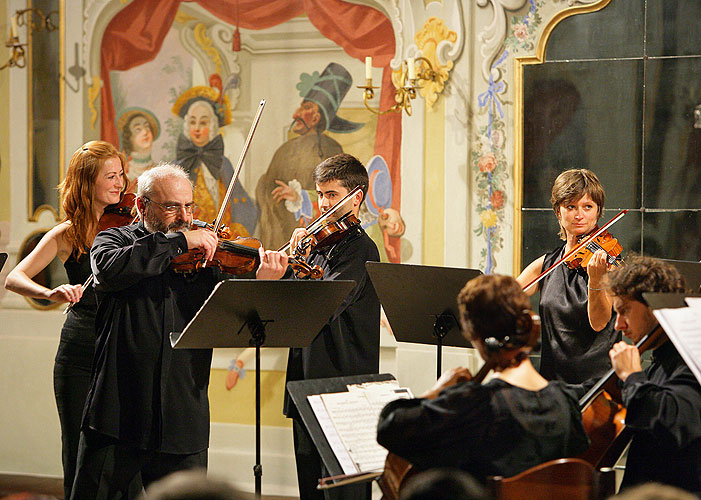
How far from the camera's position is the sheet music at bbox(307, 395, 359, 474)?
7.21 ft

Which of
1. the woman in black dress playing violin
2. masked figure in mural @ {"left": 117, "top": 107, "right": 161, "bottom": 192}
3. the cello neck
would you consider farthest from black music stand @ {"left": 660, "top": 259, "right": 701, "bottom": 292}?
masked figure in mural @ {"left": 117, "top": 107, "right": 161, "bottom": 192}

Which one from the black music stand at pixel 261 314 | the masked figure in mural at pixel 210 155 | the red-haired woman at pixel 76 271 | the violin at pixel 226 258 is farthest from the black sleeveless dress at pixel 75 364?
the masked figure in mural at pixel 210 155

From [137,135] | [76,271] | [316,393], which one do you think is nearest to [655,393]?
[316,393]

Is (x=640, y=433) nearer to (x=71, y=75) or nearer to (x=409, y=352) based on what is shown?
(x=409, y=352)

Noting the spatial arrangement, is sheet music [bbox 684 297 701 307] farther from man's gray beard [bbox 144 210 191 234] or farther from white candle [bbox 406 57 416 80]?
white candle [bbox 406 57 416 80]

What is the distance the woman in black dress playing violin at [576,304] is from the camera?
317cm

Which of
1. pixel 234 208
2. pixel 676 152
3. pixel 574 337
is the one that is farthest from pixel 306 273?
pixel 676 152

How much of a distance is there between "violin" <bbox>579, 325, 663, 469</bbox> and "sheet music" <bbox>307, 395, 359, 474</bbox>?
1.97 ft

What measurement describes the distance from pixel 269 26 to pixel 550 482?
11.8ft

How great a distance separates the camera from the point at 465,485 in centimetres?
130

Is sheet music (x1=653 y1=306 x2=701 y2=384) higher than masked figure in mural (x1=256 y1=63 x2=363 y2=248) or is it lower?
lower

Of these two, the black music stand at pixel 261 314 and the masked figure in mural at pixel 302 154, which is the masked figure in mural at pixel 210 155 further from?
the black music stand at pixel 261 314

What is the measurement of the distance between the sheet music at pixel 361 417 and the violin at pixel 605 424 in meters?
0.51

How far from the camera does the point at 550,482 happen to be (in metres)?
1.86
